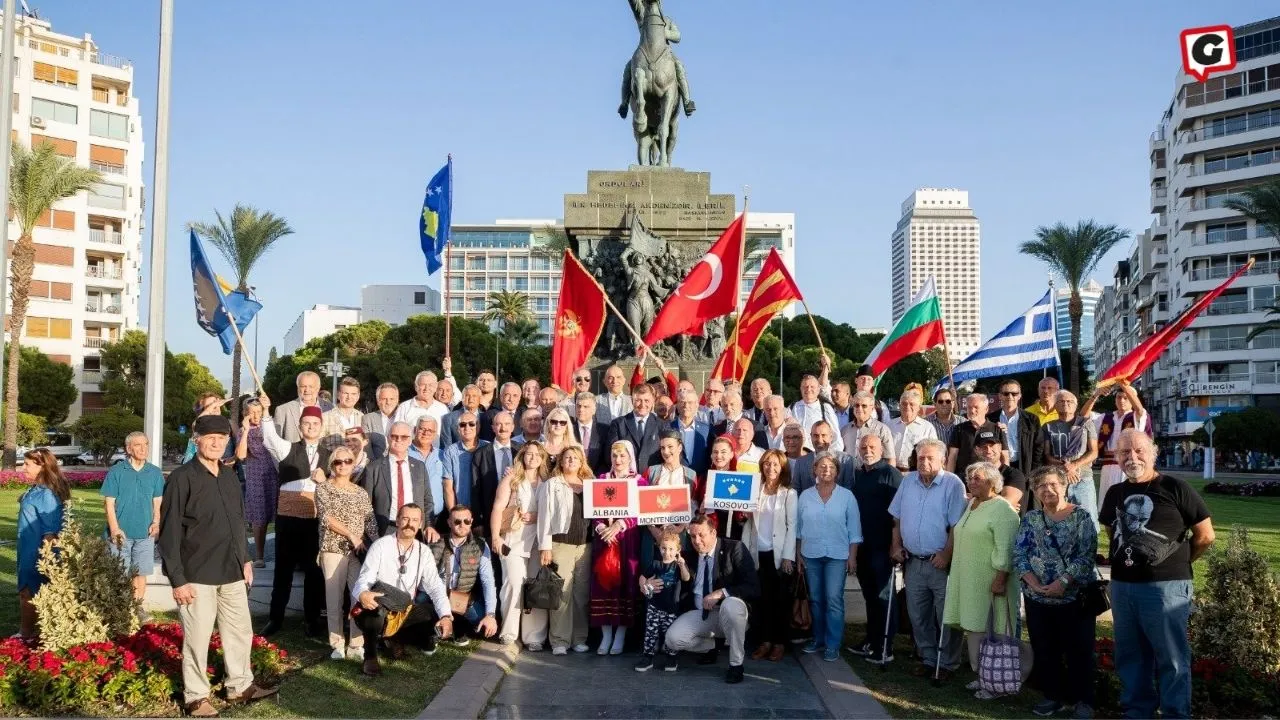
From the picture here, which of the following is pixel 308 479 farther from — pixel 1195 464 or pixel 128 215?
pixel 128 215

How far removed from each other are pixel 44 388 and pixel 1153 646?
193ft

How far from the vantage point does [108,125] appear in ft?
224

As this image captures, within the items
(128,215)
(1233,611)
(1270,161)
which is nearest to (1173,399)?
(1270,161)

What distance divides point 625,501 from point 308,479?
8.96ft

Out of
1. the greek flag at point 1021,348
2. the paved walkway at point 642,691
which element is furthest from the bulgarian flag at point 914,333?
the paved walkway at point 642,691

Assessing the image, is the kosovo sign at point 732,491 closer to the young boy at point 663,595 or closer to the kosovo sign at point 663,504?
the kosovo sign at point 663,504

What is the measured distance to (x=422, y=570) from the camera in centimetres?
828

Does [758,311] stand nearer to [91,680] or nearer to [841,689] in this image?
[841,689]

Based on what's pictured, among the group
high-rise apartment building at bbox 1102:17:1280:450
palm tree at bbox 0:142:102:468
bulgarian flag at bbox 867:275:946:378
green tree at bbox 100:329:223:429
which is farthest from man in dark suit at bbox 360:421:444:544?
high-rise apartment building at bbox 1102:17:1280:450

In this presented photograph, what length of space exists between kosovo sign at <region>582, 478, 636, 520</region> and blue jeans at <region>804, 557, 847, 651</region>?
1.52 metres

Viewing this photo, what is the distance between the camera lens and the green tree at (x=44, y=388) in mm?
54438

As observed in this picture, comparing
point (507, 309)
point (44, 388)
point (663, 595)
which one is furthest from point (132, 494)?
point (507, 309)

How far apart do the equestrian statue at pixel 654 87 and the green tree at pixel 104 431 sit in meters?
35.9

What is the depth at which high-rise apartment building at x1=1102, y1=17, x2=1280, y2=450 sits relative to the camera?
68.8m
